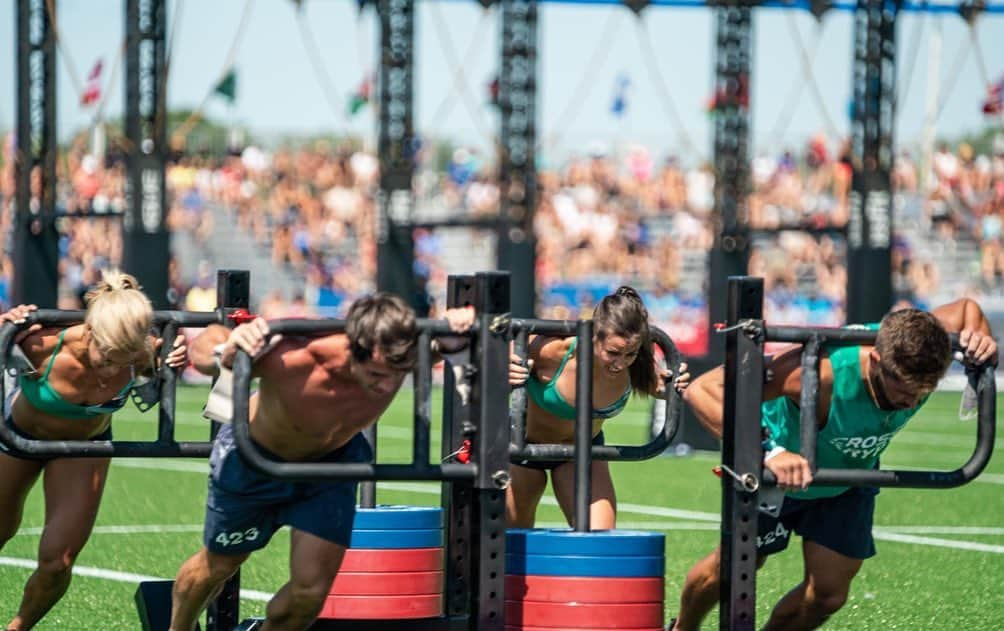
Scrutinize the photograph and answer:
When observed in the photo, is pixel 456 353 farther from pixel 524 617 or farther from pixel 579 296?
pixel 579 296

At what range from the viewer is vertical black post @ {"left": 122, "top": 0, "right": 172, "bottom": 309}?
22.7 meters

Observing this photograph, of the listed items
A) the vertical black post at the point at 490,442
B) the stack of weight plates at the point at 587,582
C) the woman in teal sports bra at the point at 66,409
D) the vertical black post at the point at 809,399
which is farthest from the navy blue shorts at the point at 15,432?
the vertical black post at the point at 809,399

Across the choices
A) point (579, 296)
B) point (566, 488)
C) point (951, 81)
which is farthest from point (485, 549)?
point (579, 296)

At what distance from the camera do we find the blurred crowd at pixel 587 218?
35156 millimetres

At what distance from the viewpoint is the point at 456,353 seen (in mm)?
6535

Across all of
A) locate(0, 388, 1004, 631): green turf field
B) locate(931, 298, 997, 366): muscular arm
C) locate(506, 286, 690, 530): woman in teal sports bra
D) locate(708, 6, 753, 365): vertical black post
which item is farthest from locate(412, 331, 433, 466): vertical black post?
locate(708, 6, 753, 365): vertical black post

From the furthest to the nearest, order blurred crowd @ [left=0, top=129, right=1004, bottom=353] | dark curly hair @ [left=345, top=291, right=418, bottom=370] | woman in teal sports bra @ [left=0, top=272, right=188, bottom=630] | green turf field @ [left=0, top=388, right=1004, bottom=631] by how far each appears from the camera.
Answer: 1. blurred crowd @ [left=0, top=129, right=1004, bottom=353]
2. green turf field @ [left=0, top=388, right=1004, bottom=631]
3. woman in teal sports bra @ [left=0, top=272, right=188, bottom=630]
4. dark curly hair @ [left=345, top=291, right=418, bottom=370]

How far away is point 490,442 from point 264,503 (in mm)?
906

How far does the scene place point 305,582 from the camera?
656 cm

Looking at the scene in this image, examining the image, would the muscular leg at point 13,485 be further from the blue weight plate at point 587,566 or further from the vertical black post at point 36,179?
the vertical black post at point 36,179

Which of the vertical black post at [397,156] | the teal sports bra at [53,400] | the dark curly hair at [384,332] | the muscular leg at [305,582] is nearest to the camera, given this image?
the dark curly hair at [384,332]

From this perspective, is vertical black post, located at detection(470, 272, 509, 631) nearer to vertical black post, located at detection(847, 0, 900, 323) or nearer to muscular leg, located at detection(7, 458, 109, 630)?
muscular leg, located at detection(7, 458, 109, 630)

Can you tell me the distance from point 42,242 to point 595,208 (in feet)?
54.0

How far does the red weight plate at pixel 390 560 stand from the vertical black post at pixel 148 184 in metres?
15.6
